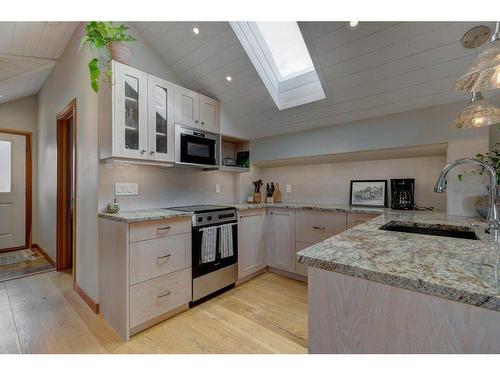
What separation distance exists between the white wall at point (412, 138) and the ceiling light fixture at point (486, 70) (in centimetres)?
123

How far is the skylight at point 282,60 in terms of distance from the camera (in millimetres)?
2203

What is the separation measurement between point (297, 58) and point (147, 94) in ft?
4.91

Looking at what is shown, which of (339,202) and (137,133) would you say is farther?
(339,202)

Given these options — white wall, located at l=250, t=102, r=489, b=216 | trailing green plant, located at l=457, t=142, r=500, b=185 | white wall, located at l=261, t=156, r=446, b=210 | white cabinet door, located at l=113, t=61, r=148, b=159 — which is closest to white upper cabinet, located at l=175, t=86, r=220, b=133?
A: white cabinet door, located at l=113, t=61, r=148, b=159

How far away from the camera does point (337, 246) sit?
0.91 metres

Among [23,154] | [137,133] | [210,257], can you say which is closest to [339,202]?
[210,257]

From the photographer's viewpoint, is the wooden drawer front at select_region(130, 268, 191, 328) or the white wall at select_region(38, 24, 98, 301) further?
the white wall at select_region(38, 24, 98, 301)

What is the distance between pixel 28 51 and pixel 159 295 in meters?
3.16

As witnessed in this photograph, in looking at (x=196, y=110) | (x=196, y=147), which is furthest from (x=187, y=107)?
(x=196, y=147)

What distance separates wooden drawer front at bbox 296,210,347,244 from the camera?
2.46m

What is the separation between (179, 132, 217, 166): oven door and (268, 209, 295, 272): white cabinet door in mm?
1031

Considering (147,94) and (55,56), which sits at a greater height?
(55,56)

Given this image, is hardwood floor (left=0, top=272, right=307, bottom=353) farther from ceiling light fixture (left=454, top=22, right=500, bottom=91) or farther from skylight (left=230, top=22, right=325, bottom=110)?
skylight (left=230, top=22, right=325, bottom=110)

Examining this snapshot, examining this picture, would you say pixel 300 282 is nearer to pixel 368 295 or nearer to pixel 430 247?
pixel 430 247
